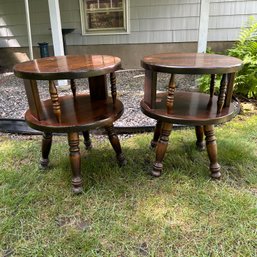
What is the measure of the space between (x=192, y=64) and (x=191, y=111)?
13.7 inches

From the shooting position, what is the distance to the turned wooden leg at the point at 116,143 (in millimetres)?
2067

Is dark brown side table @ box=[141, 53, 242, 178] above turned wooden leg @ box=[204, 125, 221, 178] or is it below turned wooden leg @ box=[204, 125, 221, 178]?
above

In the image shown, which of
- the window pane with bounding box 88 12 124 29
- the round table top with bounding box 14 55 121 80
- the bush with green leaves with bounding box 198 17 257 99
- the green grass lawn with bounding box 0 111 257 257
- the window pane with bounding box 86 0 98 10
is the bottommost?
the green grass lawn with bounding box 0 111 257 257

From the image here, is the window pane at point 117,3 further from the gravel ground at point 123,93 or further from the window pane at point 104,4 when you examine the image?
the gravel ground at point 123,93

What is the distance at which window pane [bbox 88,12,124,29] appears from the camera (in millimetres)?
5418

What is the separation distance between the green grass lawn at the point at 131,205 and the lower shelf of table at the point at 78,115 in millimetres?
459

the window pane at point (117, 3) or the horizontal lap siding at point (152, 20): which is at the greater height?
the window pane at point (117, 3)

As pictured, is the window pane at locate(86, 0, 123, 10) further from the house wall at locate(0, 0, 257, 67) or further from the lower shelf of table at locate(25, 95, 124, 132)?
the lower shelf of table at locate(25, 95, 124, 132)

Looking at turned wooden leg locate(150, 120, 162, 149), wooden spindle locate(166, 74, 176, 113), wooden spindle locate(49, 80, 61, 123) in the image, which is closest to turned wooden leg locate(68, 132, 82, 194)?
wooden spindle locate(49, 80, 61, 123)

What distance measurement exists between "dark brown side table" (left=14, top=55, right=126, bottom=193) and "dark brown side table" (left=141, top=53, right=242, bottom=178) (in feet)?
0.84

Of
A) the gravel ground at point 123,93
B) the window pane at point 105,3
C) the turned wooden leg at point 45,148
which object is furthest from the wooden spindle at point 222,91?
the window pane at point 105,3

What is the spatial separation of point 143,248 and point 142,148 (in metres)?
1.11

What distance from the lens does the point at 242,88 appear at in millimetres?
3467

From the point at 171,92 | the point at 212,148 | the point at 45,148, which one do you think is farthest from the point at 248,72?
the point at 45,148
